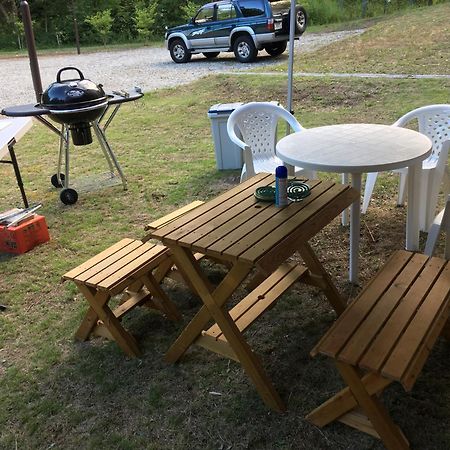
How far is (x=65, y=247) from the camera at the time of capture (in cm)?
376

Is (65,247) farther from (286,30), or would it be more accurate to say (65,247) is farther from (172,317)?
(286,30)

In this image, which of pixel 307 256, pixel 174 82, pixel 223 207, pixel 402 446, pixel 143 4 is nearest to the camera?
pixel 402 446

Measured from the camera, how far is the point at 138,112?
26.7 ft

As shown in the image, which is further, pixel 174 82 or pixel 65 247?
pixel 174 82

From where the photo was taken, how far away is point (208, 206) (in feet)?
8.12

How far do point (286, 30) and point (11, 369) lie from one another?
10.8 m

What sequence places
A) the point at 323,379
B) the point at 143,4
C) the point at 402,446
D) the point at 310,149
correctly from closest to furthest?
the point at 402,446, the point at 323,379, the point at 310,149, the point at 143,4

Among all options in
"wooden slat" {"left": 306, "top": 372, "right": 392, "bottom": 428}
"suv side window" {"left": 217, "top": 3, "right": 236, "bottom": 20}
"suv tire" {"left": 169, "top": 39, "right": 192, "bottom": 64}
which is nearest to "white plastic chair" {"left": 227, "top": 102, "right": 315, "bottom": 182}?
"wooden slat" {"left": 306, "top": 372, "right": 392, "bottom": 428}

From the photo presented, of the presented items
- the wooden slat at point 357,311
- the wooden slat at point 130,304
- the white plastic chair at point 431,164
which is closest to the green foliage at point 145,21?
the white plastic chair at point 431,164

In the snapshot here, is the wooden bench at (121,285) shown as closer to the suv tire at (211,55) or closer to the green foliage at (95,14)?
the suv tire at (211,55)

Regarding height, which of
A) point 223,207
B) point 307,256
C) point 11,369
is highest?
point 223,207

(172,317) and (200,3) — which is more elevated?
(200,3)

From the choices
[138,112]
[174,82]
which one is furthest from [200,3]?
[138,112]

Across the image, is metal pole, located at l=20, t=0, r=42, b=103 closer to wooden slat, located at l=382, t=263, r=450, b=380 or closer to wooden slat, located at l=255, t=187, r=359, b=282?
wooden slat, located at l=255, t=187, r=359, b=282
